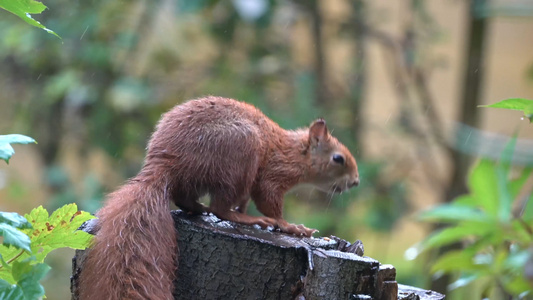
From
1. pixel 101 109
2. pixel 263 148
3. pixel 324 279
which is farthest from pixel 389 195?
pixel 324 279

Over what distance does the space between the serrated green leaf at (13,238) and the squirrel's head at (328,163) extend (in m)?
1.09

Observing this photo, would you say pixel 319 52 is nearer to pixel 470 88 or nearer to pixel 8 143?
pixel 470 88

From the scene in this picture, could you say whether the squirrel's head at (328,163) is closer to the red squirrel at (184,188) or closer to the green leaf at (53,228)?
the red squirrel at (184,188)

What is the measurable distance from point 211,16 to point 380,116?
2.19 meters

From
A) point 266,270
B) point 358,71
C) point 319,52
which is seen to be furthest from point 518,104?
point 358,71

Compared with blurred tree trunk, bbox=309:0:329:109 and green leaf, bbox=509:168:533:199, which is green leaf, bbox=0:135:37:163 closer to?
green leaf, bbox=509:168:533:199

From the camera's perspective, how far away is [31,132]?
13.2ft

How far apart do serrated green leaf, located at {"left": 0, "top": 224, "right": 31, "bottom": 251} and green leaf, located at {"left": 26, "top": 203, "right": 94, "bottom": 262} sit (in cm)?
15

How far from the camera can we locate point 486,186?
1902 mm

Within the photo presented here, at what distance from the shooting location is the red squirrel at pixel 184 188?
1360 mm

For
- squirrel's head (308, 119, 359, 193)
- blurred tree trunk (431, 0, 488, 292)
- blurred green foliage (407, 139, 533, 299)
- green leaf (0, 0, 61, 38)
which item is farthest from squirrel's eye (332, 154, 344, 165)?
blurred tree trunk (431, 0, 488, 292)

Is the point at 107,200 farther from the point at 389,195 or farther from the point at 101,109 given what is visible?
the point at 389,195

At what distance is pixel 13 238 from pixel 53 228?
7.3 inches

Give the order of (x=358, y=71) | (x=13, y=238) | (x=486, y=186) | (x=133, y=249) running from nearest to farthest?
(x=13, y=238) < (x=133, y=249) < (x=486, y=186) < (x=358, y=71)
